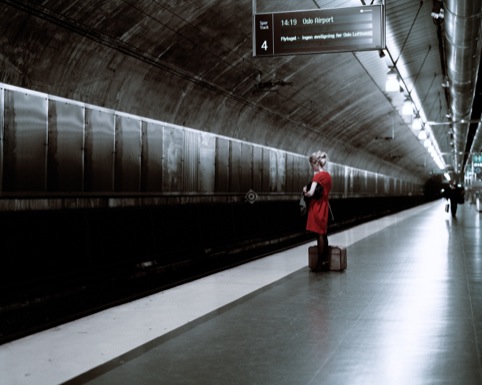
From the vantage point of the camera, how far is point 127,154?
43.4 feet

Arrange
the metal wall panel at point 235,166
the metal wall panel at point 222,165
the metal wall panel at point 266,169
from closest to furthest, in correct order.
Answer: the metal wall panel at point 222,165
the metal wall panel at point 235,166
the metal wall panel at point 266,169

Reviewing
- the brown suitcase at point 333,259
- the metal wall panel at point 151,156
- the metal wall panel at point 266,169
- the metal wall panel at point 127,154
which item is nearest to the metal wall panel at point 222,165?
the metal wall panel at point 266,169

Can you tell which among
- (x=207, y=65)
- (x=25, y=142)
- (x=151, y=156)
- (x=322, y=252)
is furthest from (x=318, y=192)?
(x=207, y=65)

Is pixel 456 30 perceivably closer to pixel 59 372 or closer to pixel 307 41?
pixel 307 41

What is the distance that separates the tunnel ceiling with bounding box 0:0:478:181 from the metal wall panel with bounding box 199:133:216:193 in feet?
1.09

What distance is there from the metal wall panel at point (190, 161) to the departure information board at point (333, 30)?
615cm

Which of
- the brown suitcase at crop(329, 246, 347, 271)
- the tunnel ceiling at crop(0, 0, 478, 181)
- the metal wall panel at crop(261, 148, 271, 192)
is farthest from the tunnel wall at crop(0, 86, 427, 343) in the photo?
the metal wall panel at crop(261, 148, 271, 192)

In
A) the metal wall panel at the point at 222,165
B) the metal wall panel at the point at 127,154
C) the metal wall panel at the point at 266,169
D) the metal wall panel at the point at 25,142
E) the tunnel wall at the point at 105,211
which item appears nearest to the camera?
the tunnel wall at the point at 105,211

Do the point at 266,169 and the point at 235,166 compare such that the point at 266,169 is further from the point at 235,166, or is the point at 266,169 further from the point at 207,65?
the point at 207,65

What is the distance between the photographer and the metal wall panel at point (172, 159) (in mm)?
14867

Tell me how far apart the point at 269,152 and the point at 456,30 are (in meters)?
10.7

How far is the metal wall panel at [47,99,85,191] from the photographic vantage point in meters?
10.6

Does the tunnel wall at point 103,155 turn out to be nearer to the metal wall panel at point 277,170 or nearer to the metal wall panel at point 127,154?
the metal wall panel at point 127,154

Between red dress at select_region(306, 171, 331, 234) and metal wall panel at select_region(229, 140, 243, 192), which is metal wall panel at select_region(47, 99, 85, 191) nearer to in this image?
red dress at select_region(306, 171, 331, 234)
